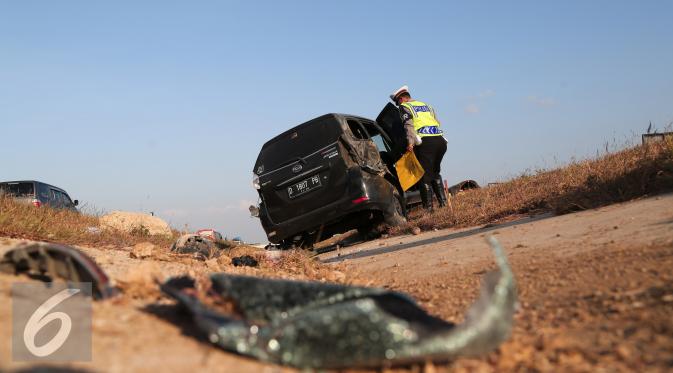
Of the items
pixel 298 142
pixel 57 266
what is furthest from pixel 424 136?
pixel 57 266

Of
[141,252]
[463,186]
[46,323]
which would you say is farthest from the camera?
[463,186]

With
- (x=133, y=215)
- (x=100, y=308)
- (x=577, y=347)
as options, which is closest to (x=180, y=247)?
(x=100, y=308)

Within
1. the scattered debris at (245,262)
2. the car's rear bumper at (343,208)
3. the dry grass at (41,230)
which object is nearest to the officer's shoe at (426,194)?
the car's rear bumper at (343,208)

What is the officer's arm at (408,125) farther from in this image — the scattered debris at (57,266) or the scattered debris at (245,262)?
the scattered debris at (57,266)

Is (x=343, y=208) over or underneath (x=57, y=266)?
over

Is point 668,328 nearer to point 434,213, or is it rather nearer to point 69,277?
point 69,277

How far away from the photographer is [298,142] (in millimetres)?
7727

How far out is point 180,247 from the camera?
21.8 ft

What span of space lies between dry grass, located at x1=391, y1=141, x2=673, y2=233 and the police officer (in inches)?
22.6

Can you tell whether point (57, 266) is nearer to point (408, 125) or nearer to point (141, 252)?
point (141, 252)

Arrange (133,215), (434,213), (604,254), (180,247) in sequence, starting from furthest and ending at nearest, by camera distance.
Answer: (133,215)
(434,213)
(180,247)
(604,254)

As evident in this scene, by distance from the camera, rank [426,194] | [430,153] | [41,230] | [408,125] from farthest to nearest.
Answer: [426,194] < [430,153] < [408,125] < [41,230]

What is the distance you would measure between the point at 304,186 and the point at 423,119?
88.5 inches

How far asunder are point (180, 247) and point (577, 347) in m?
5.28
